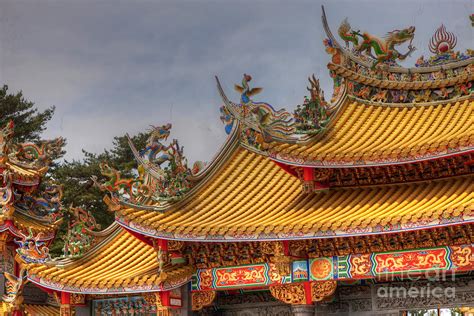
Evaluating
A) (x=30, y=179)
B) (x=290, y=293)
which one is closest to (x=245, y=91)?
(x=290, y=293)

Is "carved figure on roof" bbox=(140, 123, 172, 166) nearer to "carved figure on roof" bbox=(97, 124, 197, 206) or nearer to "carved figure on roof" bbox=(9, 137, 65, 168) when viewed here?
"carved figure on roof" bbox=(97, 124, 197, 206)

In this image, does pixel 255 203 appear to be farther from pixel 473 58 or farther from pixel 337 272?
pixel 473 58

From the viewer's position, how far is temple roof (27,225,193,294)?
46.5 ft

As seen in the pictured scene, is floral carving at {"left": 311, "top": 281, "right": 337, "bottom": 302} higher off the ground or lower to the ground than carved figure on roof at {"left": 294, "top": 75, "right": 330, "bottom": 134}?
lower

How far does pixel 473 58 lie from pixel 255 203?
4.98 m

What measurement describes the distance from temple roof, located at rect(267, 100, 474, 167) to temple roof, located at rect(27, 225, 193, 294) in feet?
9.50

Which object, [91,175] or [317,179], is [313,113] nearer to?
[317,179]

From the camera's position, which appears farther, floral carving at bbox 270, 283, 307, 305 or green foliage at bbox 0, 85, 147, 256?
green foliage at bbox 0, 85, 147, 256

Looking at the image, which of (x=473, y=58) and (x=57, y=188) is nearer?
(x=473, y=58)

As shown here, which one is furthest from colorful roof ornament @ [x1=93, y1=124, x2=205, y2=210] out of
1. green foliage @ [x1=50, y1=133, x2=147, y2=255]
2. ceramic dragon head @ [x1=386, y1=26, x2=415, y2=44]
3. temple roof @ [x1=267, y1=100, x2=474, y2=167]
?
green foliage @ [x1=50, y1=133, x2=147, y2=255]

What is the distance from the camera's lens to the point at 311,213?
14.2 metres

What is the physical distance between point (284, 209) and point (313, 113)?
1.88 m

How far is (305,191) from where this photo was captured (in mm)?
15078

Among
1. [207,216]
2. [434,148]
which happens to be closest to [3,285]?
[207,216]
